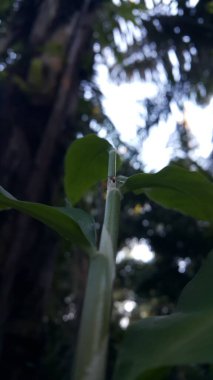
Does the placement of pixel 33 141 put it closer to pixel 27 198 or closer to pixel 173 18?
pixel 27 198

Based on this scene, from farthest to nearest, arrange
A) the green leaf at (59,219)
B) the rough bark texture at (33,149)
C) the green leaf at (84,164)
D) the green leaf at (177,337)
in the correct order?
the rough bark texture at (33,149)
the green leaf at (84,164)
the green leaf at (59,219)
the green leaf at (177,337)

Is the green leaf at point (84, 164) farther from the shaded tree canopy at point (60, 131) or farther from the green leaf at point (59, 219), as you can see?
the shaded tree canopy at point (60, 131)

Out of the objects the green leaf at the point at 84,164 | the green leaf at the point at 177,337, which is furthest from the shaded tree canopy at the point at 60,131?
the green leaf at the point at 177,337

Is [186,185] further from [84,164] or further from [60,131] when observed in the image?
[60,131]

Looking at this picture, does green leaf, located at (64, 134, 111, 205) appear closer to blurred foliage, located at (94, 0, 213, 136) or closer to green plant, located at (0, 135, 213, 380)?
green plant, located at (0, 135, 213, 380)

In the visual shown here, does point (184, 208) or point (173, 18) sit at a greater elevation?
point (173, 18)

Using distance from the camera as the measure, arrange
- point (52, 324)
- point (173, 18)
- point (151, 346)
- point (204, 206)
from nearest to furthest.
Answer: point (151, 346) → point (204, 206) → point (52, 324) → point (173, 18)

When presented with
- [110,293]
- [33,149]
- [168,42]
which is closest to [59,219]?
[110,293]

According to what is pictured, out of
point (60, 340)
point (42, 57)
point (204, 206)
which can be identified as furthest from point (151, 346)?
point (42, 57)
